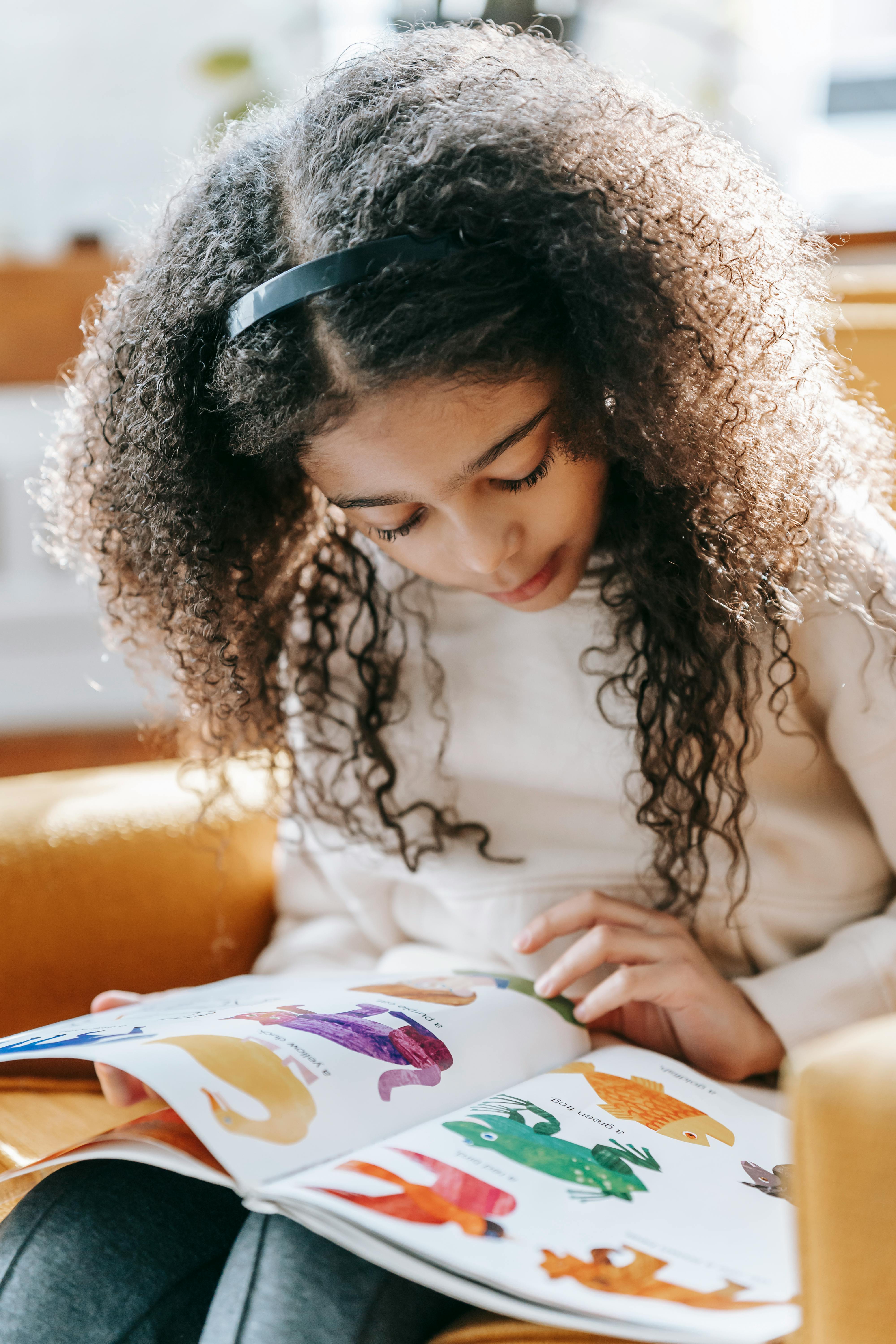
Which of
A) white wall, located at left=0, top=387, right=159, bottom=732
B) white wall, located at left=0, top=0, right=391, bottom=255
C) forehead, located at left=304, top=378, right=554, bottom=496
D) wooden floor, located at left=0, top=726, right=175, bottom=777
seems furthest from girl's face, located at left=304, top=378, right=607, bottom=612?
white wall, located at left=0, top=0, right=391, bottom=255

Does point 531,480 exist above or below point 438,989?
above

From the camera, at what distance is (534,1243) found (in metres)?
0.44

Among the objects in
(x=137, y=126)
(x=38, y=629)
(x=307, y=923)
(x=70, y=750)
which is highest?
(x=137, y=126)

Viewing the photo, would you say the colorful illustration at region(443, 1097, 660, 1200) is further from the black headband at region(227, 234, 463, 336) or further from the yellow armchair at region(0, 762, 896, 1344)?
the black headband at region(227, 234, 463, 336)

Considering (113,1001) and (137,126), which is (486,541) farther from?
(137,126)

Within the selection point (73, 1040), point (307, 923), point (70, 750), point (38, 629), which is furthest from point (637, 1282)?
point (38, 629)

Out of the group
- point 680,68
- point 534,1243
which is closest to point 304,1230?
point 534,1243

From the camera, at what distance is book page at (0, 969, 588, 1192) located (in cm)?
49

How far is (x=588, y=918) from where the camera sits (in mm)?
720

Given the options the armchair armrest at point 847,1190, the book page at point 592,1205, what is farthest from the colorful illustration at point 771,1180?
the armchair armrest at point 847,1190

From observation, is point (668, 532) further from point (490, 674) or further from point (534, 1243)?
point (534, 1243)

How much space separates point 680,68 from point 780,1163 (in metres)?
1.87

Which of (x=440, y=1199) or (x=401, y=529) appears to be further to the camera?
(x=401, y=529)

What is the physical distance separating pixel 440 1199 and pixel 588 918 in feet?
0.93
